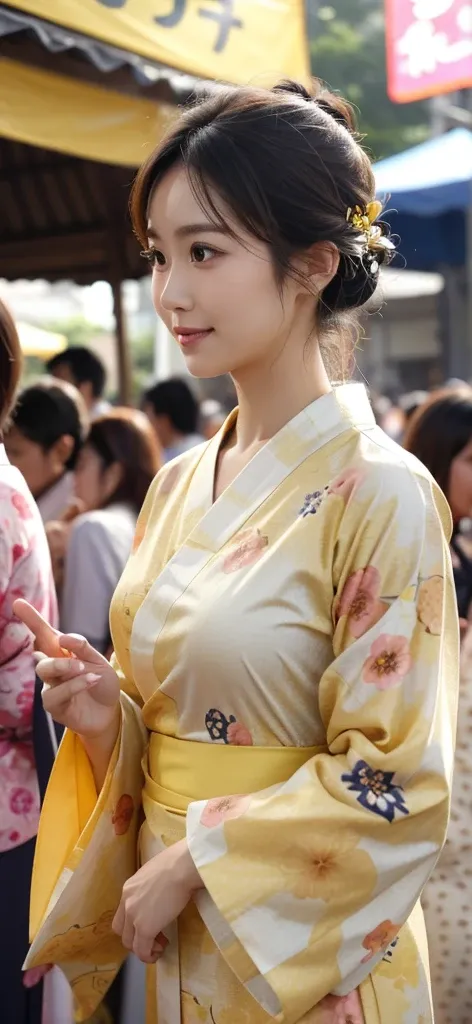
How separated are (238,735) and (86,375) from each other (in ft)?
15.8

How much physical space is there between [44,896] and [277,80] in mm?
1375

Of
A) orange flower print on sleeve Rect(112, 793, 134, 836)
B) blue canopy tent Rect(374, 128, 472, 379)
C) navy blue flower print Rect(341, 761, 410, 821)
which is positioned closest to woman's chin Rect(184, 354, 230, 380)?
navy blue flower print Rect(341, 761, 410, 821)

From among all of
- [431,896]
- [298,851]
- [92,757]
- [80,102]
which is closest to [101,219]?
[80,102]

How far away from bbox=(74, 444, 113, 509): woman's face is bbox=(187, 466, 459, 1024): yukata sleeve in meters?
2.54

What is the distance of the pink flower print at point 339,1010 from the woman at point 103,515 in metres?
2.21

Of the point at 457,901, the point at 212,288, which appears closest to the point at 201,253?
the point at 212,288

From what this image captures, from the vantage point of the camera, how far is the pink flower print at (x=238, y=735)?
1619mm

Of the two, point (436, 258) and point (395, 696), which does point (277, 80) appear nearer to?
point (395, 696)

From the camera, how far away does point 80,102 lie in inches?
139

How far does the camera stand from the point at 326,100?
183 cm

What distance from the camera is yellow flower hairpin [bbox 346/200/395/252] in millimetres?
1735

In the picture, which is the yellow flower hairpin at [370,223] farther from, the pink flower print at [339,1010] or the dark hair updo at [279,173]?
the pink flower print at [339,1010]

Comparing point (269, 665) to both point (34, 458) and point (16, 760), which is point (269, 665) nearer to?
point (16, 760)

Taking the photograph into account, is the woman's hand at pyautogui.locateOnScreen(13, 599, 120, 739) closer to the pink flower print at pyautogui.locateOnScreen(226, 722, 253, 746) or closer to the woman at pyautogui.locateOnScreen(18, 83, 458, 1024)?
the woman at pyautogui.locateOnScreen(18, 83, 458, 1024)
